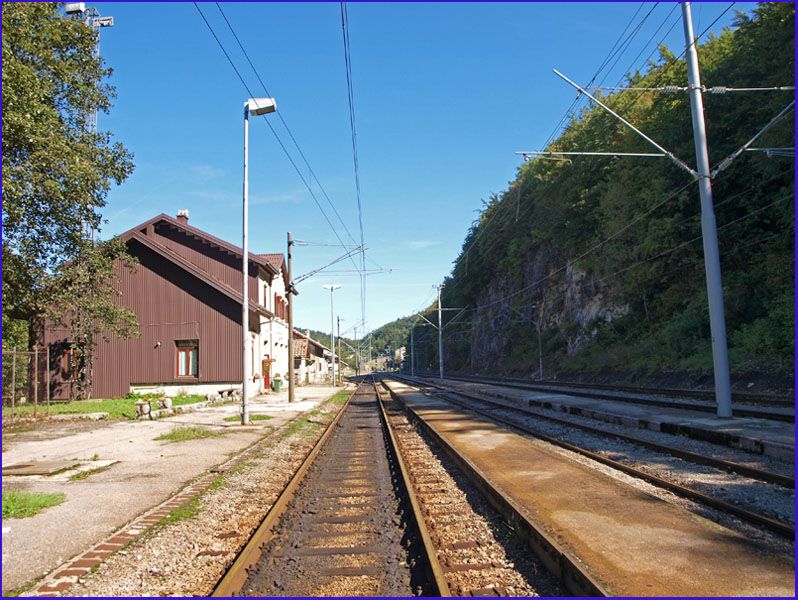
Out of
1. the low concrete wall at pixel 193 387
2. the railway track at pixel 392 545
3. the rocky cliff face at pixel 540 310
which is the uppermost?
the rocky cliff face at pixel 540 310

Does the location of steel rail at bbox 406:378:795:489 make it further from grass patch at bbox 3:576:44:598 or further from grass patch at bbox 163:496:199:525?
grass patch at bbox 3:576:44:598

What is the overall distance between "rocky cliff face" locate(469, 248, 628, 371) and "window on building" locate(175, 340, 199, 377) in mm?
28509

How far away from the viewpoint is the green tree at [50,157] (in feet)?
44.1

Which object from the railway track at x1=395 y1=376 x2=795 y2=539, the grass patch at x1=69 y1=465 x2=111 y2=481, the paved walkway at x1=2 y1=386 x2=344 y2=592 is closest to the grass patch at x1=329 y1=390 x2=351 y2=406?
A: the paved walkway at x1=2 y1=386 x2=344 y2=592

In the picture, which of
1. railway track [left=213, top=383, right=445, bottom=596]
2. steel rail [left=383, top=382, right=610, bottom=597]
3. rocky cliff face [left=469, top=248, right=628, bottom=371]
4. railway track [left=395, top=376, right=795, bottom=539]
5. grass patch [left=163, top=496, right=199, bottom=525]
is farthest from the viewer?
rocky cliff face [left=469, top=248, right=628, bottom=371]

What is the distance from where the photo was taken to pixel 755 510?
264 inches

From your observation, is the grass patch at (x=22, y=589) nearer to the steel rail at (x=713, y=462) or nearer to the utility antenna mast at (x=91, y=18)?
the steel rail at (x=713, y=462)

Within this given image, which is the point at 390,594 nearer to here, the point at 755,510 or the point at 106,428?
the point at 755,510

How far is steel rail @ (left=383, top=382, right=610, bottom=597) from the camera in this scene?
4340mm

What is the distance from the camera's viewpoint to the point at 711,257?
13844 mm

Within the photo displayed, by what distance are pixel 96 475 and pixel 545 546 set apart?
8.11 metres

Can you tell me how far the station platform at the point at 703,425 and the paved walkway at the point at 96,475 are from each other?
9861 millimetres

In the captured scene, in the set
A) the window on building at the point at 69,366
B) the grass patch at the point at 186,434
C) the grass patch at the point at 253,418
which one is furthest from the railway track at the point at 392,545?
the window on building at the point at 69,366

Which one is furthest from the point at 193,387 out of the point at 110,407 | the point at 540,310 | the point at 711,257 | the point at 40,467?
the point at 540,310
